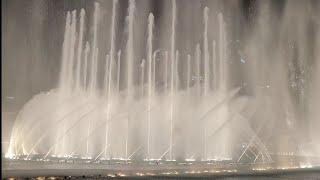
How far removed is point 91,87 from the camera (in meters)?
45.1

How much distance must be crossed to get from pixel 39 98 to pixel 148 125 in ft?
40.7

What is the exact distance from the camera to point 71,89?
44.6 metres

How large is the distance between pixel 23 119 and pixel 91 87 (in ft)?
23.9

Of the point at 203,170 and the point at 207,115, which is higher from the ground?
the point at 207,115

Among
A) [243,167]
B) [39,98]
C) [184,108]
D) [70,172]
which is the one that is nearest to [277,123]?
[184,108]

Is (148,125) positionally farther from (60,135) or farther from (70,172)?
(70,172)

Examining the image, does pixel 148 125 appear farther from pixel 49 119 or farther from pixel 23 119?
pixel 23 119

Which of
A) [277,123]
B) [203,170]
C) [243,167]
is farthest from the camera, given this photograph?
[277,123]

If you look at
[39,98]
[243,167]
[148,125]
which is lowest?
[243,167]

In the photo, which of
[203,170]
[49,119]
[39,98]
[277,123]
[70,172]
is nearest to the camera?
[70,172]

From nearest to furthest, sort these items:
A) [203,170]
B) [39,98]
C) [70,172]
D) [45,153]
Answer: [70,172] < [203,170] < [45,153] < [39,98]

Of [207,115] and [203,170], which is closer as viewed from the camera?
[203,170]

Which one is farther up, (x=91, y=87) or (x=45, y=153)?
(x=91, y=87)

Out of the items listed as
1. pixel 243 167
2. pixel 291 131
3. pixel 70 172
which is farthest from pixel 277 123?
pixel 70 172
